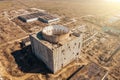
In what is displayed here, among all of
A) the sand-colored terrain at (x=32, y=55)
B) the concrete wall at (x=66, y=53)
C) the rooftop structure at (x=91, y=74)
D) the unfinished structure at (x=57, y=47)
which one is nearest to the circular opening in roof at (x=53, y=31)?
the unfinished structure at (x=57, y=47)

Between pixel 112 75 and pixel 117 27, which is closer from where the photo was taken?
pixel 112 75

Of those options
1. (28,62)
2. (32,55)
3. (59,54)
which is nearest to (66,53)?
(59,54)

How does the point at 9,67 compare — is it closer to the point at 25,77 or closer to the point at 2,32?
the point at 25,77

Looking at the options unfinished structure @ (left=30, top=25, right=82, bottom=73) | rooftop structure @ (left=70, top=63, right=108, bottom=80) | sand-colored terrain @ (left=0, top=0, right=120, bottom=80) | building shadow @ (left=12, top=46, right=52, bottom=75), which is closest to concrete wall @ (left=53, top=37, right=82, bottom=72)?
unfinished structure @ (left=30, top=25, right=82, bottom=73)

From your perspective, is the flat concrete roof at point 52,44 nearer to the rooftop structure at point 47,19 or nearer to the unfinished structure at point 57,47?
the unfinished structure at point 57,47

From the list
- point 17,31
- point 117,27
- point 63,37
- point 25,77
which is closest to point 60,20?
point 17,31

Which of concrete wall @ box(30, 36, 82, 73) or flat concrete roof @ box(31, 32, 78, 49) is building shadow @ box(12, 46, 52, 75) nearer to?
concrete wall @ box(30, 36, 82, 73)
